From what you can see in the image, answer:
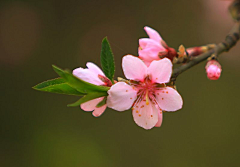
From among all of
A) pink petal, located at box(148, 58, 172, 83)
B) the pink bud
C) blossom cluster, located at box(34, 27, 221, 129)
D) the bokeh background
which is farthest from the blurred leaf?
the bokeh background

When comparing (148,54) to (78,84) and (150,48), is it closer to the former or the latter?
(150,48)

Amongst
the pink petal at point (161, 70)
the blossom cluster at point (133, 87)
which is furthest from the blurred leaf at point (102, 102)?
the pink petal at point (161, 70)

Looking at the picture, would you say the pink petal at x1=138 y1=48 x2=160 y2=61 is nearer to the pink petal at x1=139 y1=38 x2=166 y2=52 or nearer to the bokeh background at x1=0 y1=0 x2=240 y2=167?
the pink petal at x1=139 y1=38 x2=166 y2=52

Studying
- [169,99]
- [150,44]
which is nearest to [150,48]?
[150,44]

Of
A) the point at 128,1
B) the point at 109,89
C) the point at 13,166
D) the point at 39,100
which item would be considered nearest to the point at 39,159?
the point at 13,166

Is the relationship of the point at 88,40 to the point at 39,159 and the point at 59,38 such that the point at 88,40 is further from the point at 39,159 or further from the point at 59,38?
the point at 39,159

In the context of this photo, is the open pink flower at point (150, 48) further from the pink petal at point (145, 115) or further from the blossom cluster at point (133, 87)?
the pink petal at point (145, 115)
